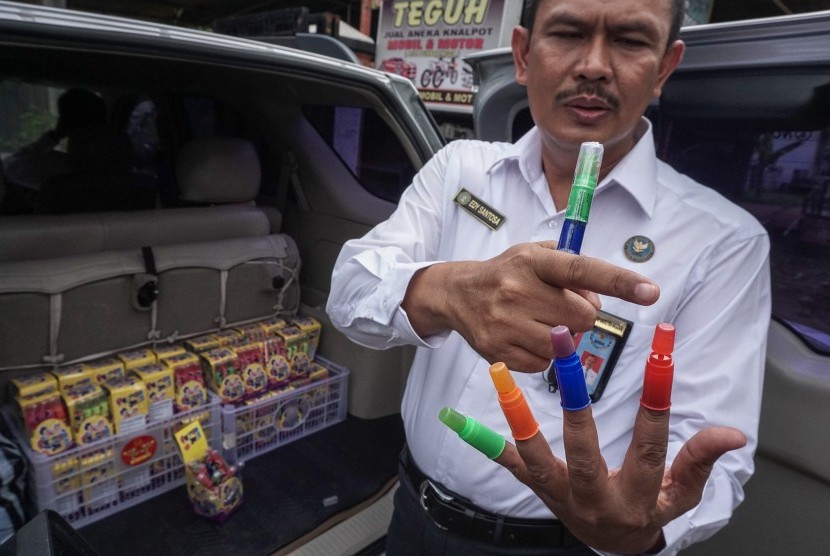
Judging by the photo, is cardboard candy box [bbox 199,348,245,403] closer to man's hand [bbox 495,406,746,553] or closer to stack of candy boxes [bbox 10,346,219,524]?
stack of candy boxes [bbox 10,346,219,524]

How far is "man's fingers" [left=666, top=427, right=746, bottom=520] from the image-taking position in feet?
2.16

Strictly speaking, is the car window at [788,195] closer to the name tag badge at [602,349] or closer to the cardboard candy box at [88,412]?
the name tag badge at [602,349]

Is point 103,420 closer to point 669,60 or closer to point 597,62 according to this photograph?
point 597,62

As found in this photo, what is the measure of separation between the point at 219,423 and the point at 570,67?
6.38ft

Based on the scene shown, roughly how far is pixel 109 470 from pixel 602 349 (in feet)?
6.04

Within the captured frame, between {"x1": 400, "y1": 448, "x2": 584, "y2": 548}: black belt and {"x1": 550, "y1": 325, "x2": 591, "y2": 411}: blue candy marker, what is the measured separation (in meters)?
0.63

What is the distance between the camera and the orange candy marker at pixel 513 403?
644 millimetres

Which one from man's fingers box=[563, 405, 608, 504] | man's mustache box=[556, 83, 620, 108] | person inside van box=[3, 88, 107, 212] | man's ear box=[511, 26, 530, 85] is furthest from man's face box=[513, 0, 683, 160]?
person inside van box=[3, 88, 107, 212]

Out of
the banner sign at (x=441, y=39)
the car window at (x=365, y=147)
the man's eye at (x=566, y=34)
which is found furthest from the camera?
the banner sign at (x=441, y=39)

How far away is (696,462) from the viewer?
0.70m

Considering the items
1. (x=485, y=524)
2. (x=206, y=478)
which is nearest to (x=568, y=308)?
(x=485, y=524)

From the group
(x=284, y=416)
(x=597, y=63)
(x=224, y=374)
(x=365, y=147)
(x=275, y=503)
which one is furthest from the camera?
(x=365, y=147)

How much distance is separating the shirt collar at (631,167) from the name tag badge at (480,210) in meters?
0.11

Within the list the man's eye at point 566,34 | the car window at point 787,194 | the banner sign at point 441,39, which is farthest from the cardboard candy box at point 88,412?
the banner sign at point 441,39
